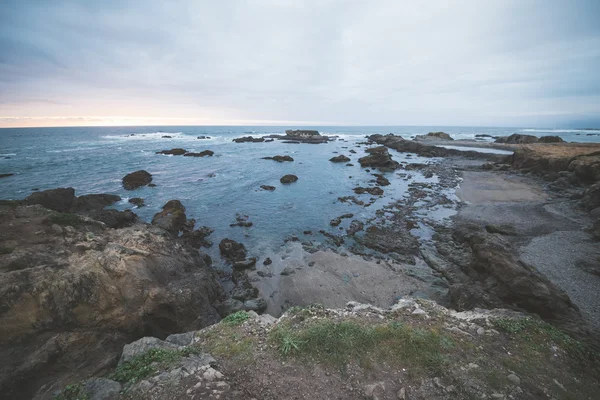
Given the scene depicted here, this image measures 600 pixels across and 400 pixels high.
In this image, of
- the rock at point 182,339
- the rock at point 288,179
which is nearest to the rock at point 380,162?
the rock at point 288,179

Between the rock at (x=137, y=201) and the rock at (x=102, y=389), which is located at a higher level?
the rock at (x=102, y=389)

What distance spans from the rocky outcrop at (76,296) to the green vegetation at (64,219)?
3cm

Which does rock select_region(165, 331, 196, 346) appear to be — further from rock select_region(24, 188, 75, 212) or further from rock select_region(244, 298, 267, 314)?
rock select_region(24, 188, 75, 212)

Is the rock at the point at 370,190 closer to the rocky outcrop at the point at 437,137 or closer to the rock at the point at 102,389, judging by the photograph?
the rock at the point at 102,389

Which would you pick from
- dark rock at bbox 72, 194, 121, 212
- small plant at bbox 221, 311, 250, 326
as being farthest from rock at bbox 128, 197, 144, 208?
small plant at bbox 221, 311, 250, 326

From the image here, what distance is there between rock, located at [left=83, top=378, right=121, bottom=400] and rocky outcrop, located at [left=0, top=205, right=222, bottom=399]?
5.48 ft

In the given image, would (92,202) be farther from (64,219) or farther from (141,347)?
(141,347)

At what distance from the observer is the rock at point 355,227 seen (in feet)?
66.0

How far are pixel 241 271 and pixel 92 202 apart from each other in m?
18.8

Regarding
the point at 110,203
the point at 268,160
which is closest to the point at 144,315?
the point at 110,203

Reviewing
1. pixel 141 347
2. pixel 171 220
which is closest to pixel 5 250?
pixel 141 347

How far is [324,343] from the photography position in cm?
622

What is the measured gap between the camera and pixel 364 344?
6.14m

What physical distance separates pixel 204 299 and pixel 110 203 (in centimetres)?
2144
